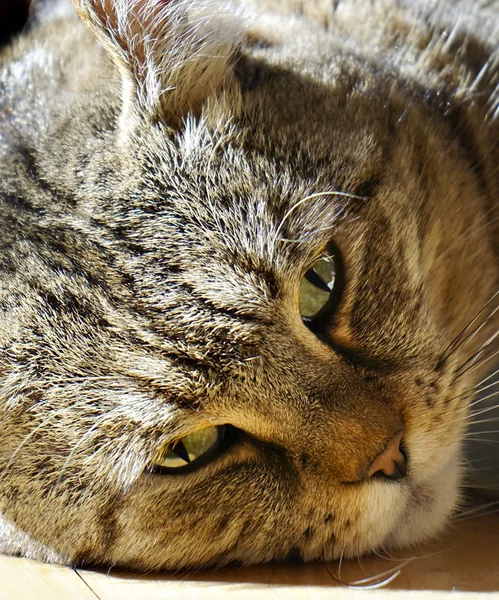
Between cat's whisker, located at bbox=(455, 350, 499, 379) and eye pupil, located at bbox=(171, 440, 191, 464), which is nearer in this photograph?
eye pupil, located at bbox=(171, 440, 191, 464)

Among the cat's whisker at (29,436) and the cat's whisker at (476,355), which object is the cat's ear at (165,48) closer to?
the cat's whisker at (29,436)

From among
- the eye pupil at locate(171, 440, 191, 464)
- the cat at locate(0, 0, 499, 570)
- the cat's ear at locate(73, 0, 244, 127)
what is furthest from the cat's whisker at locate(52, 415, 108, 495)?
the cat's ear at locate(73, 0, 244, 127)

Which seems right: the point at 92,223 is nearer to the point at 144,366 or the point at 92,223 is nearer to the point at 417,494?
the point at 144,366

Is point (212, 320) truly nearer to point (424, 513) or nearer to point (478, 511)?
point (424, 513)

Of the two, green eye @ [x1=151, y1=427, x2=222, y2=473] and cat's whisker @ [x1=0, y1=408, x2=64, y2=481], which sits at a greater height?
green eye @ [x1=151, y1=427, x2=222, y2=473]

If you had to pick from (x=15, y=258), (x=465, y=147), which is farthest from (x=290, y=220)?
(x=465, y=147)

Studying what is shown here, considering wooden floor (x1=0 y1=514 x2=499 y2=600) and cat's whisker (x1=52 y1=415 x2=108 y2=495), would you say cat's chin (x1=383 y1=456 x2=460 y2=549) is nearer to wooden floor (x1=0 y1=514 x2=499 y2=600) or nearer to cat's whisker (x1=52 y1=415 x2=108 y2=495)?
wooden floor (x1=0 y1=514 x2=499 y2=600)
